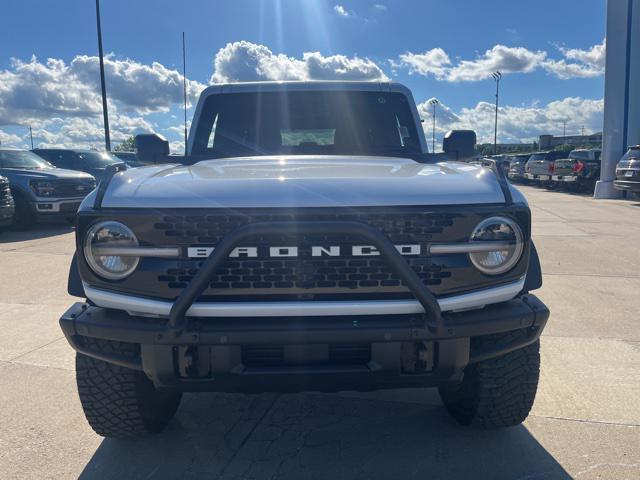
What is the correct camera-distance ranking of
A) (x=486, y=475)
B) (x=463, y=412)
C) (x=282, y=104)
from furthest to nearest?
(x=282, y=104) → (x=463, y=412) → (x=486, y=475)

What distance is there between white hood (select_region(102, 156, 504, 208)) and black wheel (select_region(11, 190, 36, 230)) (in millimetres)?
9437

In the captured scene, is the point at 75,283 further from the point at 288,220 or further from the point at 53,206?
the point at 53,206

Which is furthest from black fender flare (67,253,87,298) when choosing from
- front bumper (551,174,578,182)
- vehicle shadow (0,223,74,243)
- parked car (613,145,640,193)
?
front bumper (551,174,578,182)

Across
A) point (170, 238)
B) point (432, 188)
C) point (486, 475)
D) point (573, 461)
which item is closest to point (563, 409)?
point (573, 461)

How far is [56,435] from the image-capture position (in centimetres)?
284

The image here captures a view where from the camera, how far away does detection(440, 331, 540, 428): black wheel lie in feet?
8.27

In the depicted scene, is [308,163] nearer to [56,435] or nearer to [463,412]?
[463,412]

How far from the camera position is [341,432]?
9.34 feet

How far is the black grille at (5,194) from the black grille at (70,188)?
1074 mm

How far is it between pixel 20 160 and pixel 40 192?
→ 4.06 feet

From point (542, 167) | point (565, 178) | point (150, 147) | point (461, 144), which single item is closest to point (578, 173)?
point (565, 178)

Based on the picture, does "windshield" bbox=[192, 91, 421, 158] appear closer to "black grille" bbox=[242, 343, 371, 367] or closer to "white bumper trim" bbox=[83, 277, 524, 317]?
"white bumper trim" bbox=[83, 277, 524, 317]

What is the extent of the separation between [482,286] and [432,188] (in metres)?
0.45

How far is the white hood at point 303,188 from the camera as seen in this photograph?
2.16m
